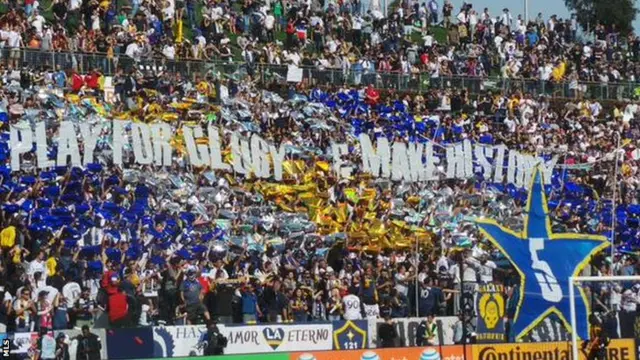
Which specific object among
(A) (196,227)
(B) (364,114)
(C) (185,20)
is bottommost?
(A) (196,227)

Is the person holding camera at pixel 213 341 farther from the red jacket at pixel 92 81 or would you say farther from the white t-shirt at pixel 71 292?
the red jacket at pixel 92 81

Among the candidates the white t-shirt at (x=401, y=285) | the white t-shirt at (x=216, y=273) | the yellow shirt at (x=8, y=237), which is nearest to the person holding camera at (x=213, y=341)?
the white t-shirt at (x=216, y=273)

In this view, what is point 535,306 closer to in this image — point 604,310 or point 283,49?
point 604,310

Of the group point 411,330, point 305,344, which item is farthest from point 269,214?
point 305,344

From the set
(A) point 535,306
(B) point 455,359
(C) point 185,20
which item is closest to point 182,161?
(C) point 185,20

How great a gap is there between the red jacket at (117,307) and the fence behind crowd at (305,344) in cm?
63

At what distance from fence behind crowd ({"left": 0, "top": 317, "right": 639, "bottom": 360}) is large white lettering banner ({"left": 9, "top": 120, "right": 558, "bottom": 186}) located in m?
8.54

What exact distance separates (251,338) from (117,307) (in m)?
2.46

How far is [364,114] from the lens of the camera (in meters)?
43.2

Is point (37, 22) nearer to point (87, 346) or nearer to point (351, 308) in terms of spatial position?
point (351, 308)

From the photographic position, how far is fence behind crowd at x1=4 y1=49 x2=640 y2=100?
38500mm

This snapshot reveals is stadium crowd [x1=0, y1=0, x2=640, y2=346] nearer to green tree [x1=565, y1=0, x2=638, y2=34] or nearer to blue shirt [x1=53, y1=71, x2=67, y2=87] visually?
blue shirt [x1=53, y1=71, x2=67, y2=87]

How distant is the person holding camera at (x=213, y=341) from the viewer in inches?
1011

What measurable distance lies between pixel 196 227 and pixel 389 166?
24.8 ft
